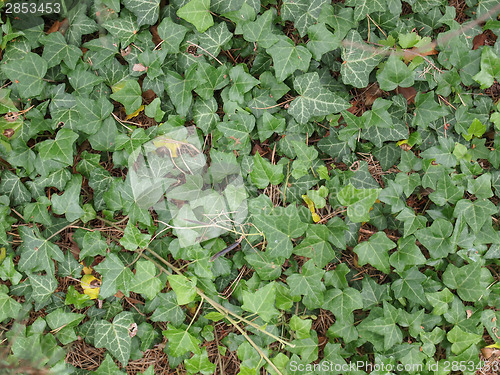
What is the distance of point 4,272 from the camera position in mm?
1679

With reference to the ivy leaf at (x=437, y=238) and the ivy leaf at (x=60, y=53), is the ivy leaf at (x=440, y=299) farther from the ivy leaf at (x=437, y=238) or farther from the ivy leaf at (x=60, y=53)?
the ivy leaf at (x=60, y=53)

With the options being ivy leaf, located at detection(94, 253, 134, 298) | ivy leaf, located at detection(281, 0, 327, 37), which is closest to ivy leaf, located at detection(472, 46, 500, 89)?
ivy leaf, located at detection(281, 0, 327, 37)

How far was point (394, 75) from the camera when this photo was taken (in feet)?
5.33

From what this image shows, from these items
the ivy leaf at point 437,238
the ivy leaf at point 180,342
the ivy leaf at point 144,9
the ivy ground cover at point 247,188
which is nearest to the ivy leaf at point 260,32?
the ivy ground cover at point 247,188

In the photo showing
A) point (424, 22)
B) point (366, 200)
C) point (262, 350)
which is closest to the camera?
point (366, 200)

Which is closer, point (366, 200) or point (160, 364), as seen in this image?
point (366, 200)

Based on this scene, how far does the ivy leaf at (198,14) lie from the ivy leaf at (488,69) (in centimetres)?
122

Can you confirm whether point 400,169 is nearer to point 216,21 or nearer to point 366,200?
point 366,200

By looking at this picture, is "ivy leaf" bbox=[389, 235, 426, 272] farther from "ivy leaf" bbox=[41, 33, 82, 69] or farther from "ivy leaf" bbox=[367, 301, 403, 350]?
"ivy leaf" bbox=[41, 33, 82, 69]

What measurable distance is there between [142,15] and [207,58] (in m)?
0.33

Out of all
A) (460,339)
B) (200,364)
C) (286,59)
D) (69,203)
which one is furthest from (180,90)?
(460,339)

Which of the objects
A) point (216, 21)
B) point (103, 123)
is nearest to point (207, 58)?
point (216, 21)

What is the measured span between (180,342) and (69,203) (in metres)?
0.77

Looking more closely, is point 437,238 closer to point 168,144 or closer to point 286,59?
point 286,59
